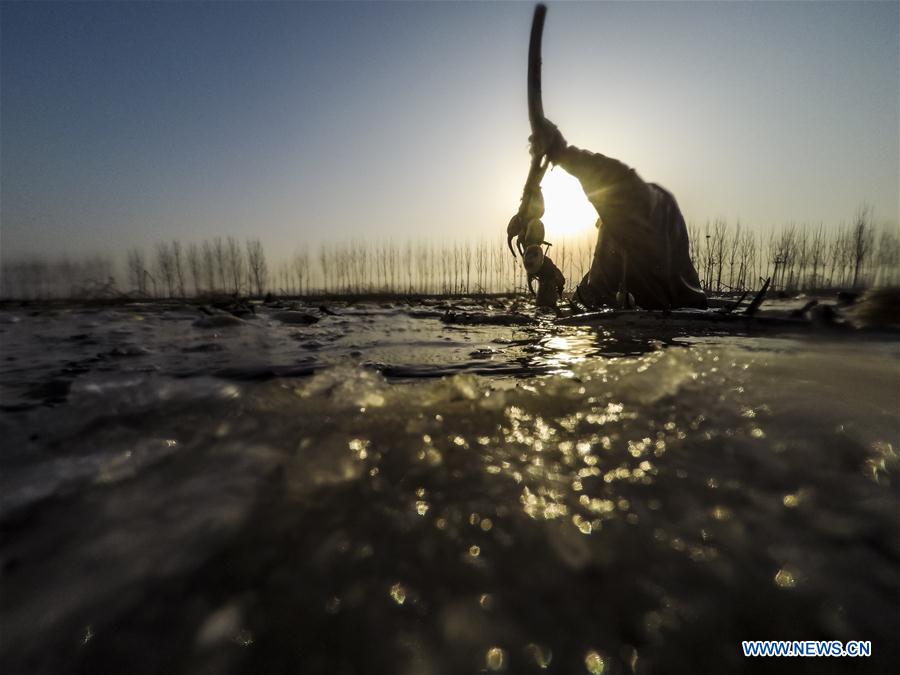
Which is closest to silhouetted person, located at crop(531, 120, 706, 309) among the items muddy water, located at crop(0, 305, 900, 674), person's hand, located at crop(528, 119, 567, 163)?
person's hand, located at crop(528, 119, 567, 163)

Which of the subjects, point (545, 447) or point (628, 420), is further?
point (628, 420)

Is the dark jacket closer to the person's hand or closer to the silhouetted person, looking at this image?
the silhouetted person

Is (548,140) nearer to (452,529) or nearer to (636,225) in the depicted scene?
(636,225)

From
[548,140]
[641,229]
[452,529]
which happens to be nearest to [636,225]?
[641,229]

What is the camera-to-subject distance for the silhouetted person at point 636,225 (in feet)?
16.8

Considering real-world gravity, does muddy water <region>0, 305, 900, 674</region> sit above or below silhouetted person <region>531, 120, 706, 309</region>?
below

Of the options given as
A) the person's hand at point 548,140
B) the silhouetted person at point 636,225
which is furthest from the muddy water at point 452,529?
the person's hand at point 548,140

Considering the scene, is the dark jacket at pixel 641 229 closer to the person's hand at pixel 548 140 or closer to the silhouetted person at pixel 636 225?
the silhouetted person at pixel 636 225

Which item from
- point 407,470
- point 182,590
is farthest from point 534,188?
point 182,590

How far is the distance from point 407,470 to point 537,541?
1.08 ft

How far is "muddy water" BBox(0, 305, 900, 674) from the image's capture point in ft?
1.52

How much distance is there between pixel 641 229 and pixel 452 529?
5.43 metres

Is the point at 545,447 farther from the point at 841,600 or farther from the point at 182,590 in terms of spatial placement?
the point at 182,590

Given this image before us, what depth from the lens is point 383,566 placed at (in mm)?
573
